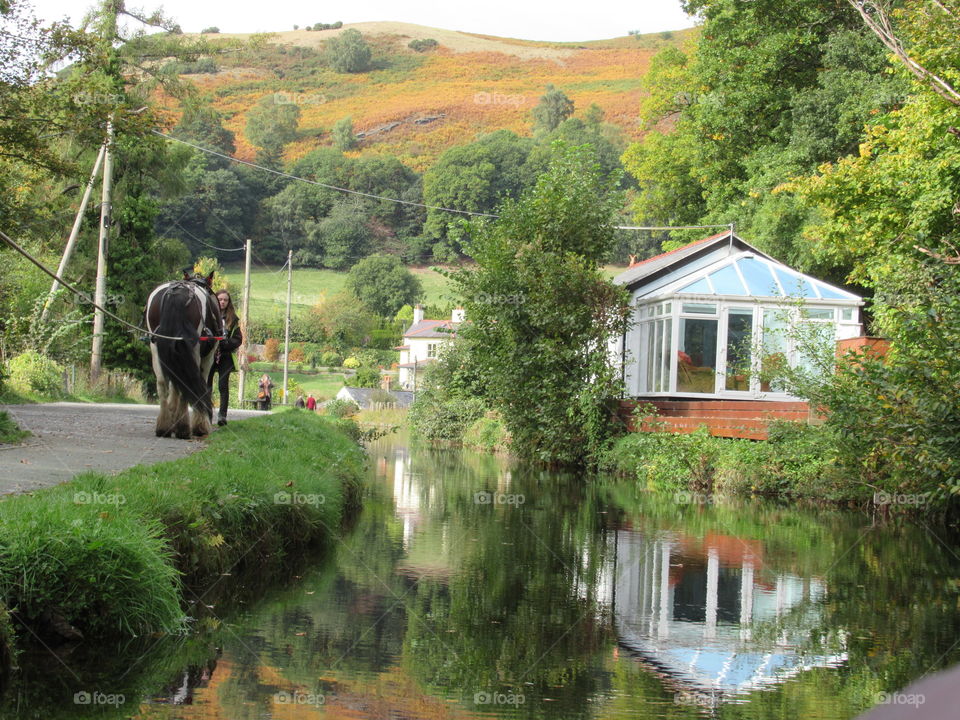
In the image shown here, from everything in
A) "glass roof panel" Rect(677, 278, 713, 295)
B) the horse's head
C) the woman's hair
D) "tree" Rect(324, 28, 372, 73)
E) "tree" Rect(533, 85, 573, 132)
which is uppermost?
"tree" Rect(324, 28, 372, 73)

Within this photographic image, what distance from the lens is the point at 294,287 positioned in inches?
3600

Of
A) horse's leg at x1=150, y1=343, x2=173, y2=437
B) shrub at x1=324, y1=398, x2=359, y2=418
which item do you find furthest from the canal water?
shrub at x1=324, y1=398, x2=359, y2=418

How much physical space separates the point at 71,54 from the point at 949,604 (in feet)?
48.1

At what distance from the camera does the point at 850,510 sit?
1838cm

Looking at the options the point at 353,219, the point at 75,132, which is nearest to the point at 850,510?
the point at 75,132

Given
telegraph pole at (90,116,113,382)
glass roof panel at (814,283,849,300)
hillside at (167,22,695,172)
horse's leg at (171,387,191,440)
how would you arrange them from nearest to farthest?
1. horse's leg at (171,387,191,440)
2. glass roof panel at (814,283,849,300)
3. telegraph pole at (90,116,113,382)
4. hillside at (167,22,695,172)

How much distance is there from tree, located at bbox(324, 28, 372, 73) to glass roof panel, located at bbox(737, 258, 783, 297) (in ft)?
566

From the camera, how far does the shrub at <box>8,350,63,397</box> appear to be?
79.5 ft

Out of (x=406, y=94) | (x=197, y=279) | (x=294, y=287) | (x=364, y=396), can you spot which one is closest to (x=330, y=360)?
(x=294, y=287)

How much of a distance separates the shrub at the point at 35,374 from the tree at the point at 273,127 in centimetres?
10288

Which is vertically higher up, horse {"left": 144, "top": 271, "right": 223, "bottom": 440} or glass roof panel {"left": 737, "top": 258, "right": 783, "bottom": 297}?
glass roof panel {"left": 737, "top": 258, "right": 783, "bottom": 297}

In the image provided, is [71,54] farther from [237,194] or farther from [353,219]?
[353,219]

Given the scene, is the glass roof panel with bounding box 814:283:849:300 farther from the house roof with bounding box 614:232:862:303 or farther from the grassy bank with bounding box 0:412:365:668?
the grassy bank with bounding box 0:412:365:668

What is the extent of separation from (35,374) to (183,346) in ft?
45.1
